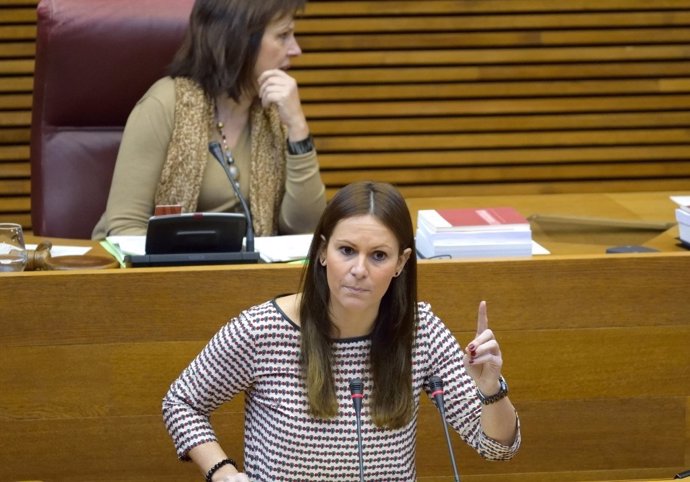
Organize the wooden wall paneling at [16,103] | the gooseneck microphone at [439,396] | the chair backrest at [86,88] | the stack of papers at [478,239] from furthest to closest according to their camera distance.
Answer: the wooden wall paneling at [16,103]
the chair backrest at [86,88]
the stack of papers at [478,239]
the gooseneck microphone at [439,396]

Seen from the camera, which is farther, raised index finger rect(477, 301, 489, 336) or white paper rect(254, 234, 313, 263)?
white paper rect(254, 234, 313, 263)

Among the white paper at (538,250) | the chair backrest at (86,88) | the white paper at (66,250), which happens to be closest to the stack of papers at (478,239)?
the white paper at (538,250)

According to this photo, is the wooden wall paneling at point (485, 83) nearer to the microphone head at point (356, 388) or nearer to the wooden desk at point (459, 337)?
the wooden desk at point (459, 337)

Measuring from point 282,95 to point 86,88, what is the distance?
0.59 metres

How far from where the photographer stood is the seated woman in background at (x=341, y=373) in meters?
1.94

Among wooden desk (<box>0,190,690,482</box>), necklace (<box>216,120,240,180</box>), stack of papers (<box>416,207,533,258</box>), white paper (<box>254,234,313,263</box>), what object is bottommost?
wooden desk (<box>0,190,690,482</box>)

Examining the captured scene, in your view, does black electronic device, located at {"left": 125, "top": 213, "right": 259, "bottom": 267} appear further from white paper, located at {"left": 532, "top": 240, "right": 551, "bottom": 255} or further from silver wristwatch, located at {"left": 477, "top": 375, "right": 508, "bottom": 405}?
silver wristwatch, located at {"left": 477, "top": 375, "right": 508, "bottom": 405}

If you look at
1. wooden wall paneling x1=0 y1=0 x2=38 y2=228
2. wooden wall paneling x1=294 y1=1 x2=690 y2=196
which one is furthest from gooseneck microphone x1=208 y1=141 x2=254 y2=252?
wooden wall paneling x1=0 y1=0 x2=38 y2=228

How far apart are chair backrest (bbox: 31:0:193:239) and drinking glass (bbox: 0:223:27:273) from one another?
79 cm

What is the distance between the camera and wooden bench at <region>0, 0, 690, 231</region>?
451cm

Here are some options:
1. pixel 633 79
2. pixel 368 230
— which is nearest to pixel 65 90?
pixel 368 230

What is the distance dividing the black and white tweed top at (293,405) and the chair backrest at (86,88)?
1.44 meters

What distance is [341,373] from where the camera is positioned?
200 cm

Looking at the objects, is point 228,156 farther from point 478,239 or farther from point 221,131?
point 478,239
